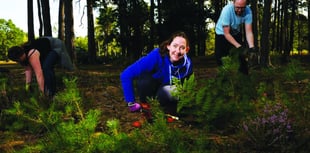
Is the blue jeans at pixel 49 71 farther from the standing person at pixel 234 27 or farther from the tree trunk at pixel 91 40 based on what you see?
the tree trunk at pixel 91 40

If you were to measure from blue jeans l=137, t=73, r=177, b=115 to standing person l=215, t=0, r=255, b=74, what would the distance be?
1.13m

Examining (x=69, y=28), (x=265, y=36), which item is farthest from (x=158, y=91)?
(x=69, y=28)

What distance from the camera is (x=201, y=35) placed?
29.4 m

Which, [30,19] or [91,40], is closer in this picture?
[30,19]

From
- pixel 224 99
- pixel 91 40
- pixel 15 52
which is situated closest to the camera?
pixel 224 99

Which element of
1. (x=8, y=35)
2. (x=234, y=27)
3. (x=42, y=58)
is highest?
(x=8, y=35)

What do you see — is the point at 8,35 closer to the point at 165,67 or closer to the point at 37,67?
the point at 37,67

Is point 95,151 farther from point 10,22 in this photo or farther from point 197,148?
point 10,22

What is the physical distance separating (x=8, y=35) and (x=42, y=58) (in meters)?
69.8

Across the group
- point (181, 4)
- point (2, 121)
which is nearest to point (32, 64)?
point (2, 121)

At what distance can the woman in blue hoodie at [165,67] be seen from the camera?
3279mm

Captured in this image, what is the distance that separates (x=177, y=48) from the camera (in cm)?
331

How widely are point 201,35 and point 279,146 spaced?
26.9 meters

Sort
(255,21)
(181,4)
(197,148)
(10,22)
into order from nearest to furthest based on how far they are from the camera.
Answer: (197,148), (255,21), (181,4), (10,22)
